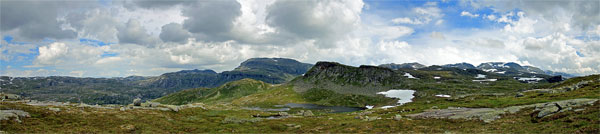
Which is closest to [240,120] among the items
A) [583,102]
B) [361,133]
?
[361,133]

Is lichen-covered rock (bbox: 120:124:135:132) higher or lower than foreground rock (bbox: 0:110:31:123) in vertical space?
lower

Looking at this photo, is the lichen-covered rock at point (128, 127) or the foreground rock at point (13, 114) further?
the lichen-covered rock at point (128, 127)

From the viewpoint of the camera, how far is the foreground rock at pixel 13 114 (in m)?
38.8

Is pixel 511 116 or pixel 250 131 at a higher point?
pixel 511 116

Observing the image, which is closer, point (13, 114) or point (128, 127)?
point (13, 114)

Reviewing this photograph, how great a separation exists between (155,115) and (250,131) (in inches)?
1036

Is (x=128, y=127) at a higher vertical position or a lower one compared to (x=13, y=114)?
lower

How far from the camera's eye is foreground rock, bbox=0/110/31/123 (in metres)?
38.8

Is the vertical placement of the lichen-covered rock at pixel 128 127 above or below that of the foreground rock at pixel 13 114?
below

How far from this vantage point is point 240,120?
61.9 meters

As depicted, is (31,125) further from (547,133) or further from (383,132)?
(547,133)

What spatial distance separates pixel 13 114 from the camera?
134 feet

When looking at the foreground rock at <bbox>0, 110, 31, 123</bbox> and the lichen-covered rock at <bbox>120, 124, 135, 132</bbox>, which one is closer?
the foreground rock at <bbox>0, 110, 31, 123</bbox>

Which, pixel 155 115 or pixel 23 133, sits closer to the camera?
pixel 23 133
